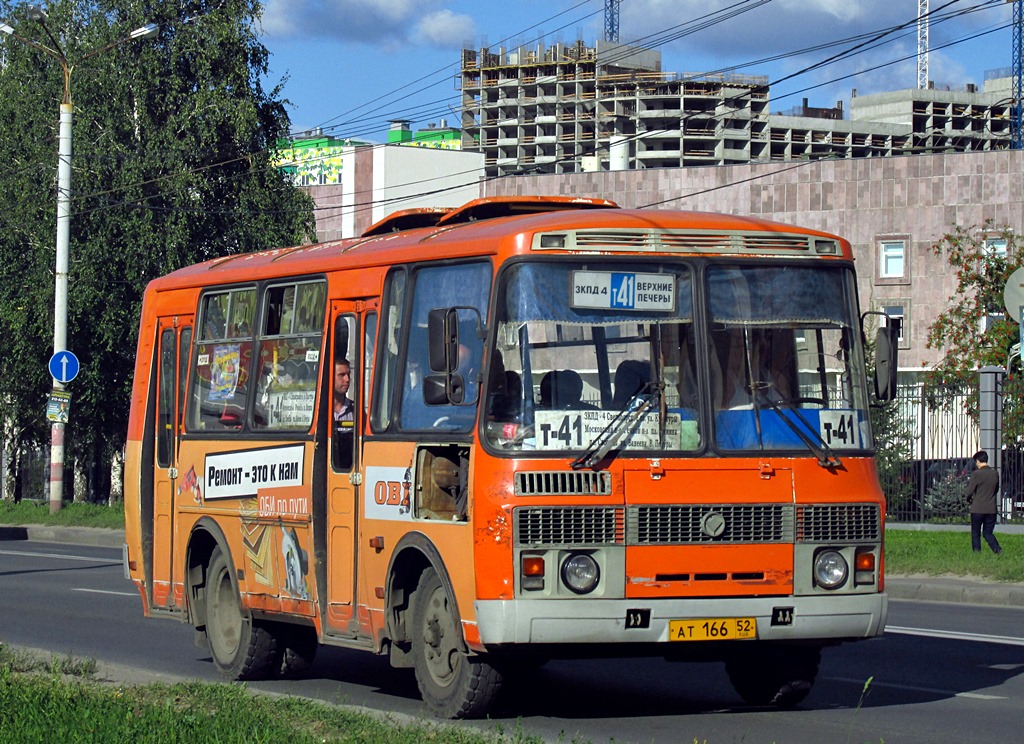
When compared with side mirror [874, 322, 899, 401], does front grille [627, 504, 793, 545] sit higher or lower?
lower

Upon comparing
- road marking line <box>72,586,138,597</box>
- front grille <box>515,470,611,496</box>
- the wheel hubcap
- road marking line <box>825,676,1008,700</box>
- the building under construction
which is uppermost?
the building under construction

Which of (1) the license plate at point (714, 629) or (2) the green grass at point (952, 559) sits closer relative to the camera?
(1) the license plate at point (714, 629)

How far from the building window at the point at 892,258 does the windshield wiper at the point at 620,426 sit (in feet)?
179

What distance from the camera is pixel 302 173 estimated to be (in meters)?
109

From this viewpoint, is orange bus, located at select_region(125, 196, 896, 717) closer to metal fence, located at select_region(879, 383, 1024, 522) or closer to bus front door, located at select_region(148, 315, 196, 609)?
bus front door, located at select_region(148, 315, 196, 609)

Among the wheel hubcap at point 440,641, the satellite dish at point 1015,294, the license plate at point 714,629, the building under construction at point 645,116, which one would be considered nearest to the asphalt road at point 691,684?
the wheel hubcap at point 440,641

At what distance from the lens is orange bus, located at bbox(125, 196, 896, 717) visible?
29.3 ft

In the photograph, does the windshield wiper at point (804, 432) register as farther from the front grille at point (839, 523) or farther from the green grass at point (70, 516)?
the green grass at point (70, 516)

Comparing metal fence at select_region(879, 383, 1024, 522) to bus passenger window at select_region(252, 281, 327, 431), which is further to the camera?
metal fence at select_region(879, 383, 1024, 522)

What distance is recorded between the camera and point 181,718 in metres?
8.12

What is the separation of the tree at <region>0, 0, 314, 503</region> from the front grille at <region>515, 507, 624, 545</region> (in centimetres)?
3343

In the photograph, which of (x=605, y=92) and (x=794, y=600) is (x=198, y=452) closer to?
(x=794, y=600)

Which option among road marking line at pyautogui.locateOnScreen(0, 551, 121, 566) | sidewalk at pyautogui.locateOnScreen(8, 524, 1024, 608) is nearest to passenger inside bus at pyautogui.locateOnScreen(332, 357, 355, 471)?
sidewalk at pyautogui.locateOnScreen(8, 524, 1024, 608)

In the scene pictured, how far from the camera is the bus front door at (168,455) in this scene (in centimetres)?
1304
